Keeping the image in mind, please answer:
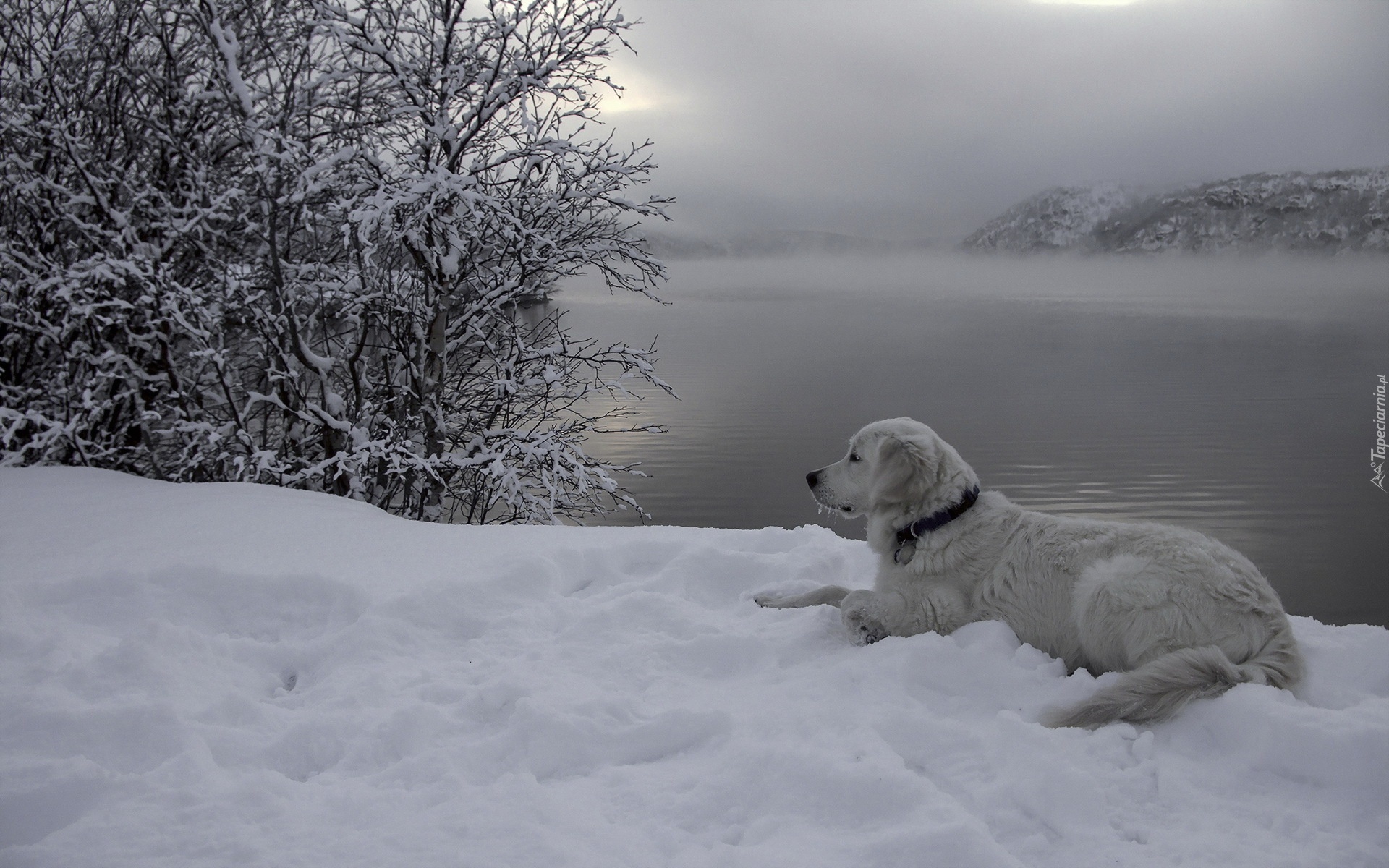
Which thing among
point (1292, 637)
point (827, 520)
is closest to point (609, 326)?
point (827, 520)

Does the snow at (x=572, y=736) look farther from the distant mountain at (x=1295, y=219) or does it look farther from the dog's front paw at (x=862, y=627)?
the distant mountain at (x=1295, y=219)

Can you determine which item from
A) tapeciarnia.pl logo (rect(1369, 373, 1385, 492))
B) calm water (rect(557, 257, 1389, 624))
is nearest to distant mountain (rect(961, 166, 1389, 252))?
calm water (rect(557, 257, 1389, 624))

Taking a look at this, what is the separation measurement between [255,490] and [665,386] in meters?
4.67

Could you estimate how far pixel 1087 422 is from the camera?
2236cm

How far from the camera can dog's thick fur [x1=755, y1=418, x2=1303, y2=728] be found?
2873 mm

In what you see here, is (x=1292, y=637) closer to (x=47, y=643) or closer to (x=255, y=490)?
(x=47, y=643)

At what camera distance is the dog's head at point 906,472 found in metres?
4.02

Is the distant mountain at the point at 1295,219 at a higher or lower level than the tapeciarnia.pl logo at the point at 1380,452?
higher

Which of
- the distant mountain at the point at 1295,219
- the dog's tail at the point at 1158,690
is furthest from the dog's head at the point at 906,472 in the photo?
the distant mountain at the point at 1295,219

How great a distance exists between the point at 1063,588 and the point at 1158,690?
0.80 metres

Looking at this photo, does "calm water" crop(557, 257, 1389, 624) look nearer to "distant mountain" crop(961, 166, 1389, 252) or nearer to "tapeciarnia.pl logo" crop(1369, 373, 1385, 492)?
"tapeciarnia.pl logo" crop(1369, 373, 1385, 492)

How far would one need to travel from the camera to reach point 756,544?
5.27m

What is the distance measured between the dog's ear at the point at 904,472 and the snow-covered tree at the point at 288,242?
490 cm

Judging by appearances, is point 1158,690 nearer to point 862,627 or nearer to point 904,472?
point 862,627
